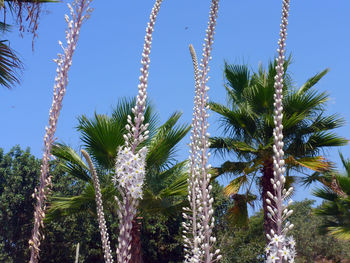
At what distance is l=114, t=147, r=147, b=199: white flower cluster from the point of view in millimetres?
3193

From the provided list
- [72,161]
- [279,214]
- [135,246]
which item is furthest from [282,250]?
[72,161]

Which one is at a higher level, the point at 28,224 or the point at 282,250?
the point at 28,224

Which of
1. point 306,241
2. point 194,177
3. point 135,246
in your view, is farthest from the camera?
point 306,241

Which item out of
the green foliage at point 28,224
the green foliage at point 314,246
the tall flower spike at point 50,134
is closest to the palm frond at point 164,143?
the tall flower spike at point 50,134

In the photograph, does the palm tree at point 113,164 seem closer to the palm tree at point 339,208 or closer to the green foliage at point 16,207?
the palm tree at point 339,208

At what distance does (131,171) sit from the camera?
3355mm

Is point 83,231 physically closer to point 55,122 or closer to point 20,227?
point 20,227

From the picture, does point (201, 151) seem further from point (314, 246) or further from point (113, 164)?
point (314, 246)

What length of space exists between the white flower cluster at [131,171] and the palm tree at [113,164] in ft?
22.4

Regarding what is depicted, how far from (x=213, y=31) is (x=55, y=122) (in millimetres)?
2584

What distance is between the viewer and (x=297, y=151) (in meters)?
11.2

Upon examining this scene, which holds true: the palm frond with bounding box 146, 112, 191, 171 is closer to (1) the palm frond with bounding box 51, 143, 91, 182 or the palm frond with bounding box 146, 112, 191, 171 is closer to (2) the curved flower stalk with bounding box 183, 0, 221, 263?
(1) the palm frond with bounding box 51, 143, 91, 182

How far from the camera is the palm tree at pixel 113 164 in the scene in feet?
34.0

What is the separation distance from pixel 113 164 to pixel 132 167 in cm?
718
